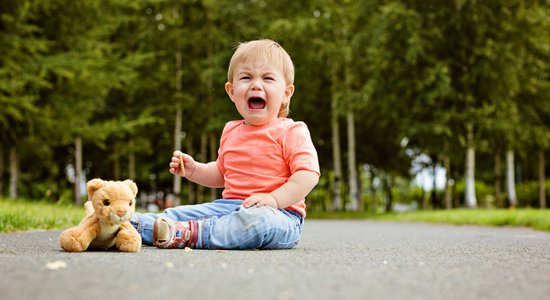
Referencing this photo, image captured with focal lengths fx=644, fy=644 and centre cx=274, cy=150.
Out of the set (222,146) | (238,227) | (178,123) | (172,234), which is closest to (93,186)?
(172,234)

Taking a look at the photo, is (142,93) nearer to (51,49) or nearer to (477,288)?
(51,49)

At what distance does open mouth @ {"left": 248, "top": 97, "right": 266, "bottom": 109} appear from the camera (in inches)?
167

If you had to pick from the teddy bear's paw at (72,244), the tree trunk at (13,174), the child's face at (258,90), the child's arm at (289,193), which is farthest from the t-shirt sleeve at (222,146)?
the tree trunk at (13,174)

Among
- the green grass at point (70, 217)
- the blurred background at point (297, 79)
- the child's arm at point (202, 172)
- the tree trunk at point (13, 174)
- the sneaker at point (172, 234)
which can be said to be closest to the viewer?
the sneaker at point (172, 234)

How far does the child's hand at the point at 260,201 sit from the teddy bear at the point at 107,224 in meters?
0.67

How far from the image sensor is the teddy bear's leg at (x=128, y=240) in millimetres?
3438

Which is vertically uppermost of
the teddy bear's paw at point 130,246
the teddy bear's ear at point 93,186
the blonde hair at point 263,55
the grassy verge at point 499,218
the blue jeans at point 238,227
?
the blonde hair at point 263,55

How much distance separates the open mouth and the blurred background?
766 cm

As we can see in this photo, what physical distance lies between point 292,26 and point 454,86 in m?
5.52

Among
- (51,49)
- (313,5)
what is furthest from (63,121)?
(313,5)

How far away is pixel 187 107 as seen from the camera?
2288cm

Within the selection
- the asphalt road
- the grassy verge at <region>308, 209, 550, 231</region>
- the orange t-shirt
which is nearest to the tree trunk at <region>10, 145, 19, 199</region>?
the grassy verge at <region>308, 209, 550, 231</region>

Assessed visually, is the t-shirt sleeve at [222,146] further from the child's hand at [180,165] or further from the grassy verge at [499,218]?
the grassy verge at [499,218]

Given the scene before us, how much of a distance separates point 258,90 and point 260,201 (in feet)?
2.53
